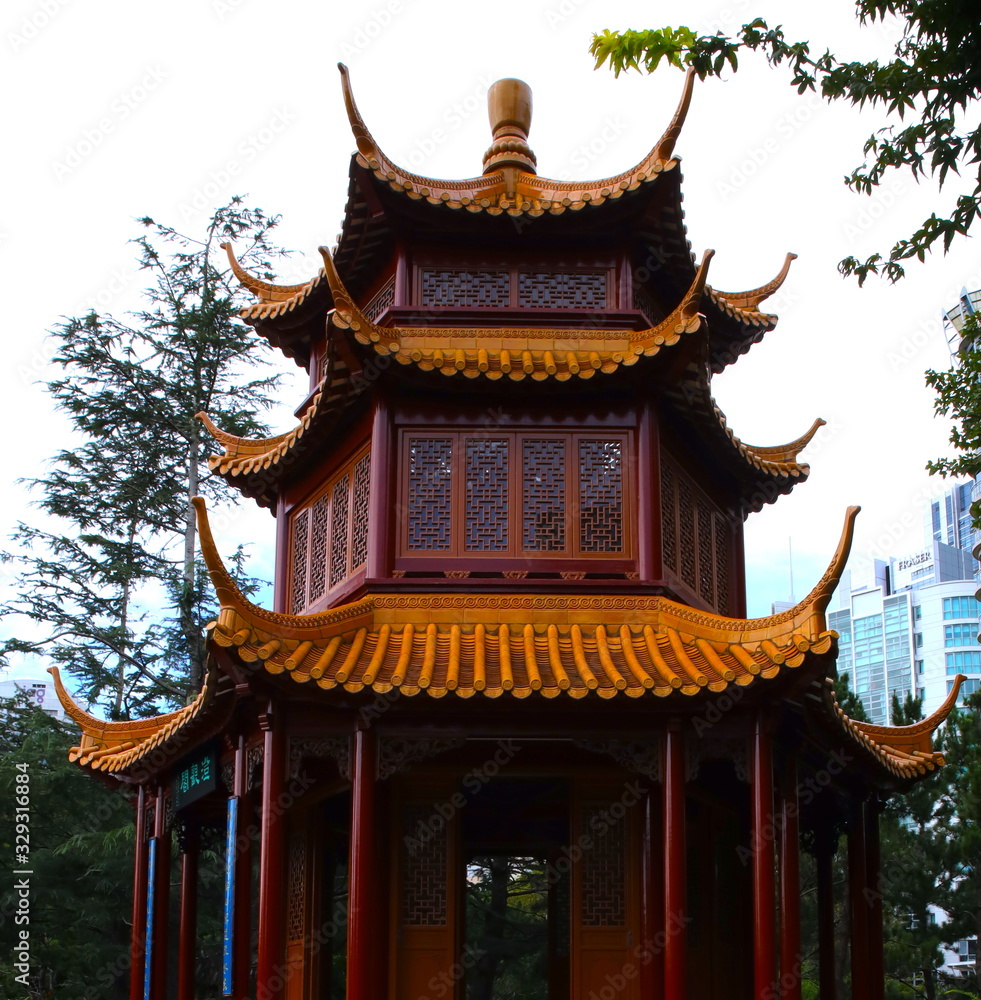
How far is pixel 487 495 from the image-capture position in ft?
41.0

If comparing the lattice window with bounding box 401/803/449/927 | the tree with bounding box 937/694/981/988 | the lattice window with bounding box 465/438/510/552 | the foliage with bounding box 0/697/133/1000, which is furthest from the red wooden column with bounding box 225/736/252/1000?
the tree with bounding box 937/694/981/988

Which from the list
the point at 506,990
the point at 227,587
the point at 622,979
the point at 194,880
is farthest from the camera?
the point at 506,990

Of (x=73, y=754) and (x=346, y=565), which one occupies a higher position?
(x=346, y=565)

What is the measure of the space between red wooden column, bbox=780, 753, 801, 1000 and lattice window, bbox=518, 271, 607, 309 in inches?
197

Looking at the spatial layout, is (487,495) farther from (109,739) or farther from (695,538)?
(109,739)

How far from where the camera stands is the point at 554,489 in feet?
41.1

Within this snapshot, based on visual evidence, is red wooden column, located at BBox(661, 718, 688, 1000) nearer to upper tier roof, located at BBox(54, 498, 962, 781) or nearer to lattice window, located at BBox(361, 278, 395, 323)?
upper tier roof, located at BBox(54, 498, 962, 781)

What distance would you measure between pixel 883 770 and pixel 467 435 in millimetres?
5383

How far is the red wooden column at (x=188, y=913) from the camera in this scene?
1437 cm

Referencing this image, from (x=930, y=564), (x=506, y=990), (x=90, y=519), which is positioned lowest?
(x=506, y=990)


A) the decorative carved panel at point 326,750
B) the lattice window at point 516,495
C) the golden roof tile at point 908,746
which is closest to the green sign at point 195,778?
the decorative carved panel at point 326,750

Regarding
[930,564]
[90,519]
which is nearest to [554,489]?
[90,519]

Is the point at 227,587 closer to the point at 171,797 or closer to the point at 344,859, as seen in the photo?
the point at 171,797

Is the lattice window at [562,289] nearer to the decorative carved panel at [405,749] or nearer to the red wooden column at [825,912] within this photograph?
the decorative carved panel at [405,749]
